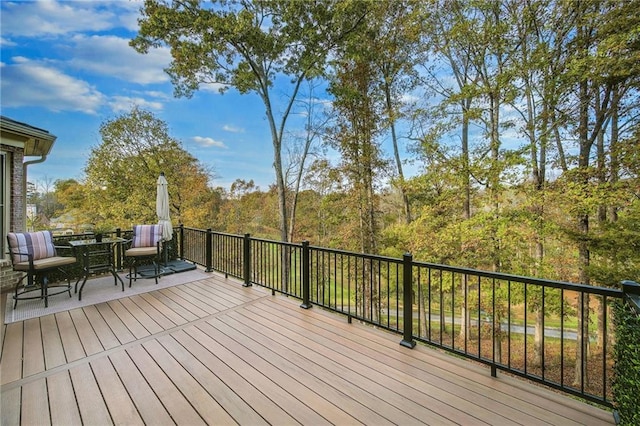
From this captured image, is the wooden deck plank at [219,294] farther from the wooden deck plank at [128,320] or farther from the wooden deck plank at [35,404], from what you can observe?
the wooden deck plank at [35,404]

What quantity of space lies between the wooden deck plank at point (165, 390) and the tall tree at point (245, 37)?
7.18 meters

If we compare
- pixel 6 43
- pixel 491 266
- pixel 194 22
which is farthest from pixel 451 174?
pixel 6 43

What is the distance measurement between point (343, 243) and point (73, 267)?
763cm

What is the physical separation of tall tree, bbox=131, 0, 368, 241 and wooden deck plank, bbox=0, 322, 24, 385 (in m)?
6.89

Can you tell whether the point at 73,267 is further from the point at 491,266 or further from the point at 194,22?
the point at 491,266

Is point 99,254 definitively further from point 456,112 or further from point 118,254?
point 456,112

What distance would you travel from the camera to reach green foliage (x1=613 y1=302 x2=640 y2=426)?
134cm

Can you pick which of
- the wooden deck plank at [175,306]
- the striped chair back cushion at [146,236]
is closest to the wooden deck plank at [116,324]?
the wooden deck plank at [175,306]

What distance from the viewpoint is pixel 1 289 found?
425 cm

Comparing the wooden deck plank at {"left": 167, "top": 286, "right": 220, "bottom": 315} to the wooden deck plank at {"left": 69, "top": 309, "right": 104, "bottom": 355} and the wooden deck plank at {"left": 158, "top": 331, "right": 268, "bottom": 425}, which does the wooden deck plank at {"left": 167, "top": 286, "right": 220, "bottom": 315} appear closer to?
the wooden deck plank at {"left": 158, "top": 331, "right": 268, "bottom": 425}

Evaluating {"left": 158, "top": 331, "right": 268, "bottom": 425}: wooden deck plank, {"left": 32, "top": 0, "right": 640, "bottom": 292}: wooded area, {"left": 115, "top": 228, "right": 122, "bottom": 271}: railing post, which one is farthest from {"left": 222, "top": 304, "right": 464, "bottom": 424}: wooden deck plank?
{"left": 32, "top": 0, "right": 640, "bottom": 292}: wooded area

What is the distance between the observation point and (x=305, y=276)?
3.64m

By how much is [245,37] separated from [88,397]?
8245mm

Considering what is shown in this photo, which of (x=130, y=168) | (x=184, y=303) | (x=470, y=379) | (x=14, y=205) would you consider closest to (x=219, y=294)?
(x=184, y=303)
